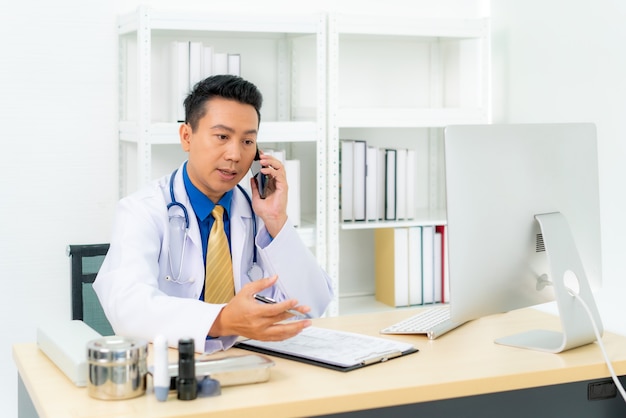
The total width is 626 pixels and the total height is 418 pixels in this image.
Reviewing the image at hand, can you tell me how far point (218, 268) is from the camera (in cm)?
222

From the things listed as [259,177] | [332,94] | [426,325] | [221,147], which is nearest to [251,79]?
[332,94]

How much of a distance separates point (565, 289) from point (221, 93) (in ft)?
3.26

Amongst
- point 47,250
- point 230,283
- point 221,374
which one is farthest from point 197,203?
point 47,250

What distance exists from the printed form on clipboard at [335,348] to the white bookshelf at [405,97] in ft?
4.30

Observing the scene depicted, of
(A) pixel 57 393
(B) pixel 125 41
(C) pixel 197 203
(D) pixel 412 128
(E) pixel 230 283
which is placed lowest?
(A) pixel 57 393

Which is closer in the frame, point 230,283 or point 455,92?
point 230,283

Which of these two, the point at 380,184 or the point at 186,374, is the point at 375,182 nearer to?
the point at 380,184

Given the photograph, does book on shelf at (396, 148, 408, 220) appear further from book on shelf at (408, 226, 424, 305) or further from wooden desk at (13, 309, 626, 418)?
wooden desk at (13, 309, 626, 418)

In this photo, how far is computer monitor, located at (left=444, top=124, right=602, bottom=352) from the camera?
1.86 meters

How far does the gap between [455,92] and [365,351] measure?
7.04 ft

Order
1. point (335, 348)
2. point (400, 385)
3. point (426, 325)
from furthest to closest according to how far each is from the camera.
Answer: point (426, 325) → point (335, 348) → point (400, 385)

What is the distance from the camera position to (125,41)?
3.29 m

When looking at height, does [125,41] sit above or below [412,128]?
above

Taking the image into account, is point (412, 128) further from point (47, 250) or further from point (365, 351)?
point (365, 351)
